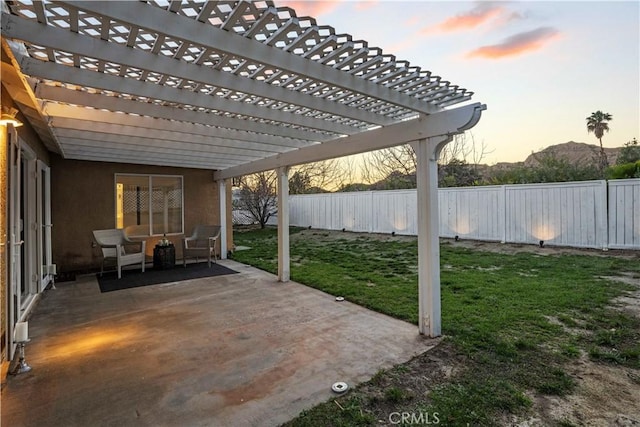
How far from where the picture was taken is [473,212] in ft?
31.8

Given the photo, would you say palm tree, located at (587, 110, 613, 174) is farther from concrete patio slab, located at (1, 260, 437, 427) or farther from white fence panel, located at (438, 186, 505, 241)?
concrete patio slab, located at (1, 260, 437, 427)

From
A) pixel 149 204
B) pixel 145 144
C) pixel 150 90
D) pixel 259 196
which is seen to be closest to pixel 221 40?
pixel 150 90

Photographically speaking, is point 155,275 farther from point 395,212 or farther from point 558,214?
point 558,214

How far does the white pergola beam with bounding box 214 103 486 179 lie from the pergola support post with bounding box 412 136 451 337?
0.49ft

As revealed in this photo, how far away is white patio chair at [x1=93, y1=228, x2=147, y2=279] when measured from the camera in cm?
602

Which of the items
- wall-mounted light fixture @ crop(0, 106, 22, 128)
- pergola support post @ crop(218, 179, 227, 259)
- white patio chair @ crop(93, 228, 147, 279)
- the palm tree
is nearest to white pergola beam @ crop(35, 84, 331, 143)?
wall-mounted light fixture @ crop(0, 106, 22, 128)

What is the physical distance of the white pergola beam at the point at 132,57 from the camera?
1756mm

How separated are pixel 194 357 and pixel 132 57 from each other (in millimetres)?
2518

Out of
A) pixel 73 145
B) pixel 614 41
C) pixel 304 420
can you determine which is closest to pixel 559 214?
pixel 614 41

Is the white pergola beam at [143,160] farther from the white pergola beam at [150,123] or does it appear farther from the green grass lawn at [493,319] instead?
the green grass lawn at [493,319]

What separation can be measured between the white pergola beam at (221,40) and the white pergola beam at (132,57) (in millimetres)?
285

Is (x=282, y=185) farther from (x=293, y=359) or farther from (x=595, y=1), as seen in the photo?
(x=595, y=1)

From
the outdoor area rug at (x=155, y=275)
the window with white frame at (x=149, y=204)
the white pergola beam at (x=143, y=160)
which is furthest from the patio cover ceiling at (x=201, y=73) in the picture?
the window with white frame at (x=149, y=204)

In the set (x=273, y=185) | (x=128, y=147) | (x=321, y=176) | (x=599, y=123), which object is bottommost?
(x=128, y=147)
